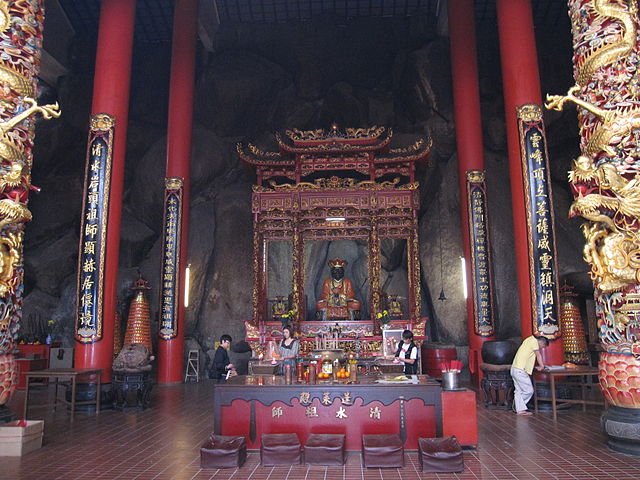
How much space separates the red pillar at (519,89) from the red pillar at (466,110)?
2775 mm

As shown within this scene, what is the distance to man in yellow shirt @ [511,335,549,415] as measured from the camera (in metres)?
7.34

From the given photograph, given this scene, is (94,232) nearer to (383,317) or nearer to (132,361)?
(132,361)

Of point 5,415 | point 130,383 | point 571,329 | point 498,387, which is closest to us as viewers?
point 5,415

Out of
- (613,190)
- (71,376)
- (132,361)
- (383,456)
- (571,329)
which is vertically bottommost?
(383,456)

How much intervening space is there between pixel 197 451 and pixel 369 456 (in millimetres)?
1894

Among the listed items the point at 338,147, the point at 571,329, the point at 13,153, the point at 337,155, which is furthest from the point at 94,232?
the point at 571,329

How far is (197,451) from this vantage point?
5398mm

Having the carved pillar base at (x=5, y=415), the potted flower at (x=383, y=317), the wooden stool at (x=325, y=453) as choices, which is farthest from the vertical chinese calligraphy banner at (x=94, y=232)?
the potted flower at (x=383, y=317)

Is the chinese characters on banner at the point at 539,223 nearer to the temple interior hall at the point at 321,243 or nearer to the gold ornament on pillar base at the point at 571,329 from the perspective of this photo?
the temple interior hall at the point at 321,243

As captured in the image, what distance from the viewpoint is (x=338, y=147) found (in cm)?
1273

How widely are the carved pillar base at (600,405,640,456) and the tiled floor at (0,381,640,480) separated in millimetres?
101

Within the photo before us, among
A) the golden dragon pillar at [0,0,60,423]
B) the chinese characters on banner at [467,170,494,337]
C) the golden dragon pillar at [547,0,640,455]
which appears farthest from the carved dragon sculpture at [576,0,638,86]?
the chinese characters on banner at [467,170,494,337]

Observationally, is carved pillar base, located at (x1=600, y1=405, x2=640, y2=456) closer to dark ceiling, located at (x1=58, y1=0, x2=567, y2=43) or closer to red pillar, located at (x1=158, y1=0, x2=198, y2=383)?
red pillar, located at (x1=158, y1=0, x2=198, y2=383)

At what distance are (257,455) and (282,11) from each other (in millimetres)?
15479
